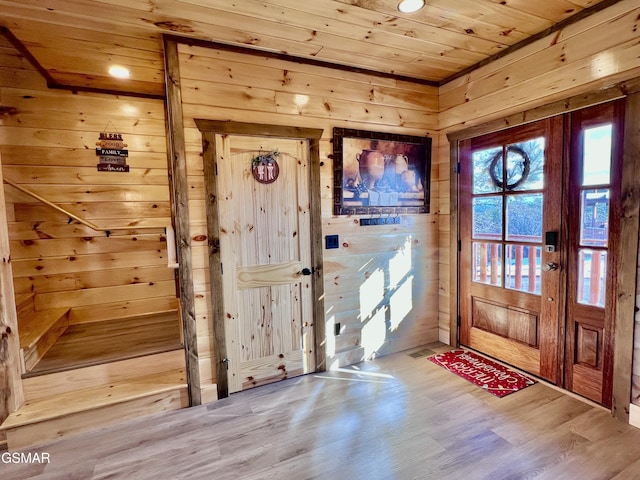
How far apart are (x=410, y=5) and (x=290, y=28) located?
30.7 inches

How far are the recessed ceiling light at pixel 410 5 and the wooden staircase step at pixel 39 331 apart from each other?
3378mm

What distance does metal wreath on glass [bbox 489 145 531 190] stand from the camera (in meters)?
2.54

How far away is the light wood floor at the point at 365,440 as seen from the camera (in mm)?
1734

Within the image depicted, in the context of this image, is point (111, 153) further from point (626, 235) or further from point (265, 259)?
point (626, 235)

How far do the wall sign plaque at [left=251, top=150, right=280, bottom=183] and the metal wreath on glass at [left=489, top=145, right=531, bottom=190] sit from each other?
71.7 inches

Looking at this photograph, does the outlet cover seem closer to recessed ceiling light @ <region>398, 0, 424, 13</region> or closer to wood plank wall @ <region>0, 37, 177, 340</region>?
recessed ceiling light @ <region>398, 0, 424, 13</region>

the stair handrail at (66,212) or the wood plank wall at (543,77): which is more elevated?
the wood plank wall at (543,77)

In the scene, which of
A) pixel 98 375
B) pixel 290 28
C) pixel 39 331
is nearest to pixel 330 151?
pixel 290 28

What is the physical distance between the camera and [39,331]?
270 centimetres

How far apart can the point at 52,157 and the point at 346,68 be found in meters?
2.92

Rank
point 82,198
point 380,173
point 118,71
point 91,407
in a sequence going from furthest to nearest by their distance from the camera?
1. point 82,198
2. point 380,173
3. point 118,71
4. point 91,407

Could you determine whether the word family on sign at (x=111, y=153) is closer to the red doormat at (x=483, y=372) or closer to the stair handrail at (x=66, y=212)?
the stair handrail at (x=66, y=212)

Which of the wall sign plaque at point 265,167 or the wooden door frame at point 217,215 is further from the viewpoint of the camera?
the wall sign plaque at point 265,167

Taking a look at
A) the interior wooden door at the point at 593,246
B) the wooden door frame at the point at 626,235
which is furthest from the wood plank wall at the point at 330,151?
the wooden door frame at the point at 626,235
